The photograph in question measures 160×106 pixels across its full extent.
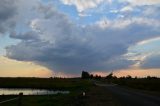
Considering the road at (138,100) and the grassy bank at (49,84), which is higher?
the grassy bank at (49,84)

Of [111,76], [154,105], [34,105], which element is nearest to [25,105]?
[34,105]

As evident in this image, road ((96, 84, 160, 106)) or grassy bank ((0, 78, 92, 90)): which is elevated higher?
grassy bank ((0, 78, 92, 90))

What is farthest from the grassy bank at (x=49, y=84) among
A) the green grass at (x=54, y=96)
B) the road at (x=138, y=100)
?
the road at (x=138, y=100)

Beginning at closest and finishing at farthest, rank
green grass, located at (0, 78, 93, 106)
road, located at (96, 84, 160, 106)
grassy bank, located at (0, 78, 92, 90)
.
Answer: road, located at (96, 84, 160, 106), green grass, located at (0, 78, 93, 106), grassy bank, located at (0, 78, 92, 90)

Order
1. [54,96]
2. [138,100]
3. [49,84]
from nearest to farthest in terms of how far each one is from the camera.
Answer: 1. [138,100]
2. [54,96]
3. [49,84]

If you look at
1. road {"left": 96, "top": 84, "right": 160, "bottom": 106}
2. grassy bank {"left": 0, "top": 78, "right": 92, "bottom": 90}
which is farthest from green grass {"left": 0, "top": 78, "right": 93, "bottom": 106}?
road {"left": 96, "top": 84, "right": 160, "bottom": 106}

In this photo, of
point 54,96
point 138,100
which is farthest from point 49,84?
point 138,100

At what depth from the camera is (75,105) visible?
3072cm

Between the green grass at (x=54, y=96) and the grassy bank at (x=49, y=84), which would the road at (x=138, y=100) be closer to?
the green grass at (x=54, y=96)

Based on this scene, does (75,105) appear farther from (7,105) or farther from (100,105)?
(7,105)

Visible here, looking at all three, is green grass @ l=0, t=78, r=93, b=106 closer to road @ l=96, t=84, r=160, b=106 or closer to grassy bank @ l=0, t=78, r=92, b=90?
grassy bank @ l=0, t=78, r=92, b=90

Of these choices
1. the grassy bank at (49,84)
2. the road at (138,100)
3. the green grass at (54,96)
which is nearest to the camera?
the road at (138,100)

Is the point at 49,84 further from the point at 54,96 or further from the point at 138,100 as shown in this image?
the point at 138,100

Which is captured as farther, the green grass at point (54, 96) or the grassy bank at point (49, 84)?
the grassy bank at point (49, 84)
